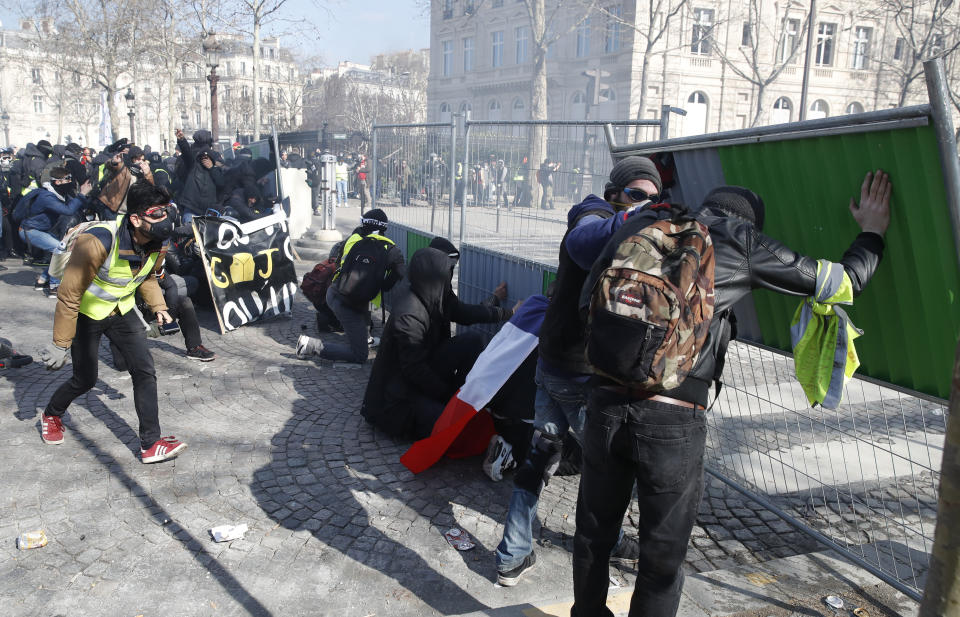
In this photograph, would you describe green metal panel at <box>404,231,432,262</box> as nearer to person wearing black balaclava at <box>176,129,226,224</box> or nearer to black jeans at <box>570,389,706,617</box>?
person wearing black balaclava at <box>176,129,226,224</box>

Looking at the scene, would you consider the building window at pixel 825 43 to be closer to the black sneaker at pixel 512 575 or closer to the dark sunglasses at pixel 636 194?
the dark sunglasses at pixel 636 194

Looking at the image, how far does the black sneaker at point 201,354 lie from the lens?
671 cm

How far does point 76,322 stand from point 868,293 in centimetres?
441

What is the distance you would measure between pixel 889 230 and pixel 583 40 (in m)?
45.4

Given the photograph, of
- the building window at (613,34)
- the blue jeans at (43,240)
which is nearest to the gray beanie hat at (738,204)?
the blue jeans at (43,240)

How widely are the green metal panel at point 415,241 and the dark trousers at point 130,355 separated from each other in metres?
3.52

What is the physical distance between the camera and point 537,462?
10.9ft

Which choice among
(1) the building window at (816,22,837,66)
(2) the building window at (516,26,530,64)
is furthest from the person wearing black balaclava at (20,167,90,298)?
(2) the building window at (516,26,530,64)

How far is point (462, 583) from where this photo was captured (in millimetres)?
3305

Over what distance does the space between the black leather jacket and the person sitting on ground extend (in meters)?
4.25

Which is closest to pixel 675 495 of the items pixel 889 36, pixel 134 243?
pixel 134 243

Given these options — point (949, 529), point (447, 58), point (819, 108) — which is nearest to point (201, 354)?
point (949, 529)

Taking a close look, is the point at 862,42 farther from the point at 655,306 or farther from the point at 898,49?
the point at 655,306

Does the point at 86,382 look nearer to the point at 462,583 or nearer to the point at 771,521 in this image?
the point at 462,583
